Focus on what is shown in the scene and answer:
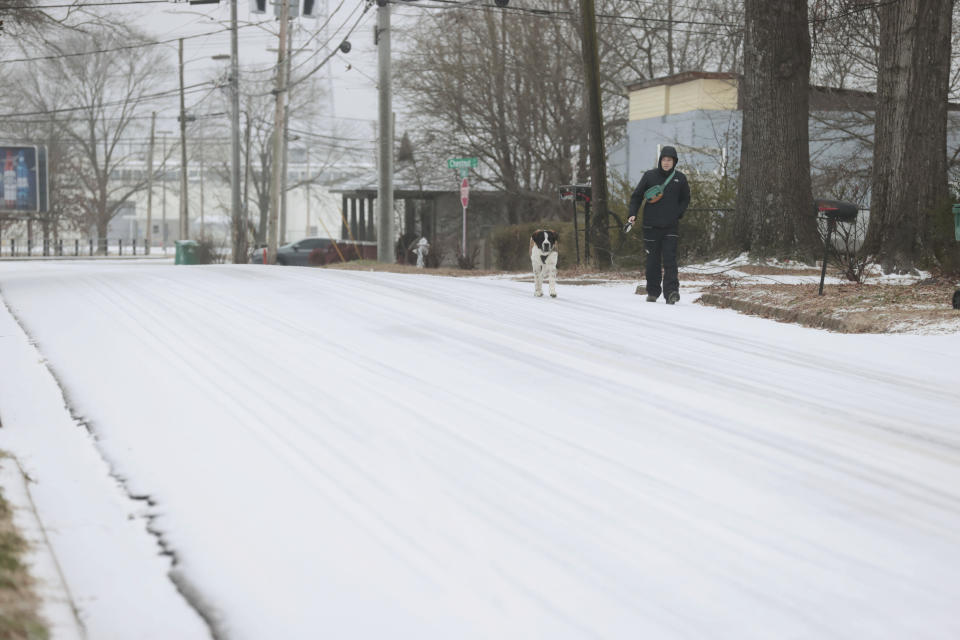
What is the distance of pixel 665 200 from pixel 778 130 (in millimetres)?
5558

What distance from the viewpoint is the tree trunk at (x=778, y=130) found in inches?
690

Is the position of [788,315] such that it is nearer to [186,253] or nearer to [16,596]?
[16,596]

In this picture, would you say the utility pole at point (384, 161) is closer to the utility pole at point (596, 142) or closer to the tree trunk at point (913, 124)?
the utility pole at point (596, 142)

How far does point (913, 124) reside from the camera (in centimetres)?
1577

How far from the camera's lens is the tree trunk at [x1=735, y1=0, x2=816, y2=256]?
17.5 metres

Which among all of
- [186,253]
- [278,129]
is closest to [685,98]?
[278,129]

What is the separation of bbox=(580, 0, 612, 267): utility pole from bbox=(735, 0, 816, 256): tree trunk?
3.27 meters

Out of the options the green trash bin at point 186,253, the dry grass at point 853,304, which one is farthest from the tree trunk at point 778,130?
the green trash bin at point 186,253

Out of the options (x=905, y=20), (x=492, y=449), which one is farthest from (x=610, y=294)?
(x=492, y=449)

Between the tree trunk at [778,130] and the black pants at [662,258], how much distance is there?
16.1 feet

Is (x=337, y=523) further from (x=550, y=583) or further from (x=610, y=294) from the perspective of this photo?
(x=610, y=294)

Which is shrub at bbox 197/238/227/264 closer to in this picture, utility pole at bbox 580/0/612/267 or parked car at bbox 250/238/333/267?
parked car at bbox 250/238/333/267

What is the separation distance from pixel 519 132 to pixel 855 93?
12.5 m

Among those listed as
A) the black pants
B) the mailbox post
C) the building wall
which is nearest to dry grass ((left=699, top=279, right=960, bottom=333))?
the black pants
